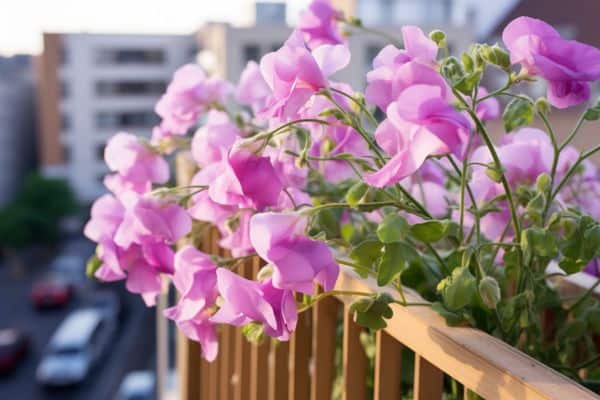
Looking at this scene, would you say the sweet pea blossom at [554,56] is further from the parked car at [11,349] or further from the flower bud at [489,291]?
the parked car at [11,349]

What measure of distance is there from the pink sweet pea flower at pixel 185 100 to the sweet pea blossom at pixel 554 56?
0.40 metres

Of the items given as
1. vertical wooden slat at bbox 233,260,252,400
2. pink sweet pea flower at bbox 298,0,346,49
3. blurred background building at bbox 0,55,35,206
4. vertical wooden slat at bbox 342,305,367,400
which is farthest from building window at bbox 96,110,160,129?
vertical wooden slat at bbox 342,305,367,400

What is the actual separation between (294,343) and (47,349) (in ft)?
44.4

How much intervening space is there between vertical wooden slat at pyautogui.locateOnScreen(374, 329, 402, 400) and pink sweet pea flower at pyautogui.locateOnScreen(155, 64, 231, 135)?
35 centimetres

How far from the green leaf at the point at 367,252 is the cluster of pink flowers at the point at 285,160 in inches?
1.1

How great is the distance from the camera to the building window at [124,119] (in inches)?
869

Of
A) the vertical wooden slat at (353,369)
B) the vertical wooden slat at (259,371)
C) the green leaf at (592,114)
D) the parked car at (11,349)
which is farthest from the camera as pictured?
the parked car at (11,349)

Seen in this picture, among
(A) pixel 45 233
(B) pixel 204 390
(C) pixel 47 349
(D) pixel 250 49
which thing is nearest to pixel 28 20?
(A) pixel 45 233

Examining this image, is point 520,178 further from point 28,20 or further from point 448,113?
point 28,20

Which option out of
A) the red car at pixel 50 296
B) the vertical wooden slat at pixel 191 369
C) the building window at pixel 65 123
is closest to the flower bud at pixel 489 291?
the vertical wooden slat at pixel 191 369

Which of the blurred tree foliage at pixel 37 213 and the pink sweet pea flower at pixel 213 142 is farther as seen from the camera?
the blurred tree foliage at pixel 37 213

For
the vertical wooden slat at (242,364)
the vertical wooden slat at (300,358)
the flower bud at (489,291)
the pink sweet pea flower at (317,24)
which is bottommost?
the vertical wooden slat at (242,364)

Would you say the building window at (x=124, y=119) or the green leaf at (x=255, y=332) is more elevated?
the building window at (x=124, y=119)

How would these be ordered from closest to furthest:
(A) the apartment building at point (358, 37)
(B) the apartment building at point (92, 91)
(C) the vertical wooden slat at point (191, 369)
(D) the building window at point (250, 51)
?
(C) the vertical wooden slat at point (191, 369), (A) the apartment building at point (358, 37), (D) the building window at point (250, 51), (B) the apartment building at point (92, 91)
